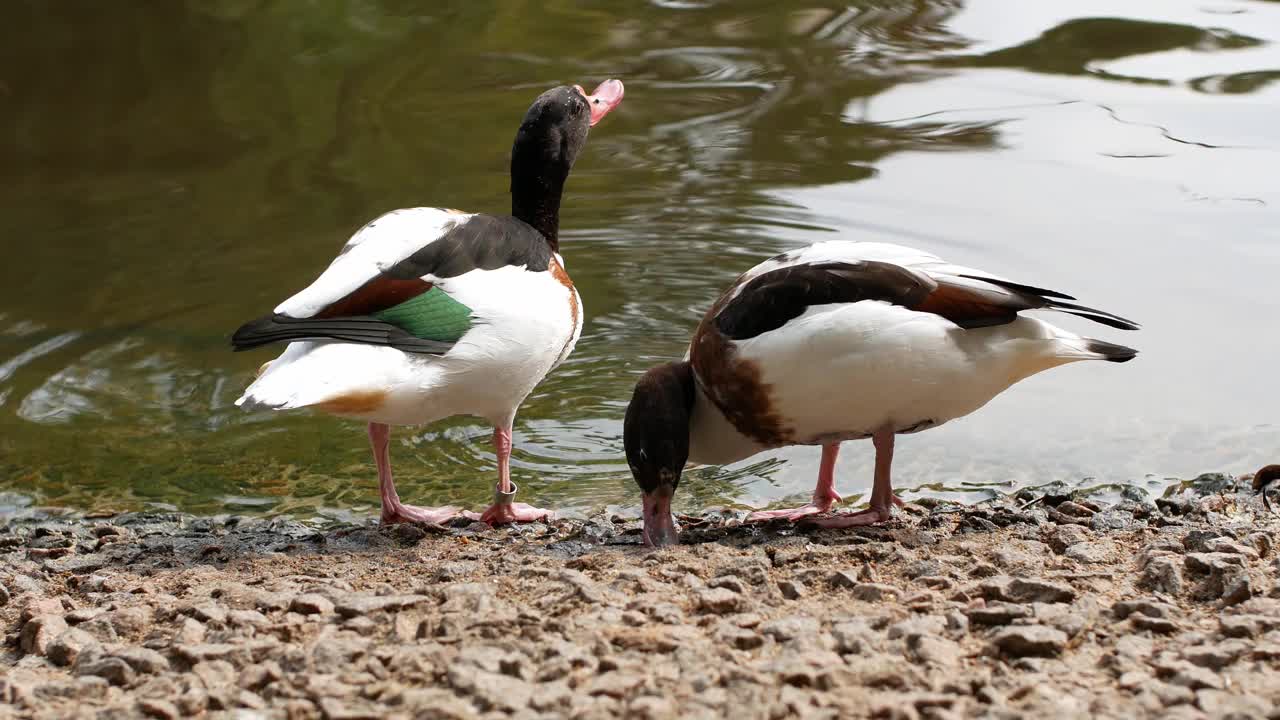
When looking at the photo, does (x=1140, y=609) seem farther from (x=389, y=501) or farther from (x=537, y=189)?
(x=537, y=189)

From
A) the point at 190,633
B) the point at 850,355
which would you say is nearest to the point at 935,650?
the point at 850,355

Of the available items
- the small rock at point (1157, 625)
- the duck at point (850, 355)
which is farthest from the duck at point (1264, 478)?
the small rock at point (1157, 625)

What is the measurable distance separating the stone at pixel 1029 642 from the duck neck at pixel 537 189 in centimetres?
335

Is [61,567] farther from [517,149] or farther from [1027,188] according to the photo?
[1027,188]

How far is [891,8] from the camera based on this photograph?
12.9 meters

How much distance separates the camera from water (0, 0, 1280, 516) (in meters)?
6.45

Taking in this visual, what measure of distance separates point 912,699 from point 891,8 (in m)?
10.7

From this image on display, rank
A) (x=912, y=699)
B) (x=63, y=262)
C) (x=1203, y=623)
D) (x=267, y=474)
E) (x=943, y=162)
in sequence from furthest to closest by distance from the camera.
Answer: (x=943, y=162), (x=63, y=262), (x=267, y=474), (x=1203, y=623), (x=912, y=699)

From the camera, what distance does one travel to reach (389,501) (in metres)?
5.54

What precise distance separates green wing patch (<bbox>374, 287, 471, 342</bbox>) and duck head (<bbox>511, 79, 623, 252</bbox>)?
4.10 ft

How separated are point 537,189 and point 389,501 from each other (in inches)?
62.3

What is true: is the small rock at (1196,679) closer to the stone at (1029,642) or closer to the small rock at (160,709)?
the stone at (1029,642)

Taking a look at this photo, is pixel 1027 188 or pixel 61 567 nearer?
pixel 61 567

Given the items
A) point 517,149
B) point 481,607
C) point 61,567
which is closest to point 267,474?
point 61,567
